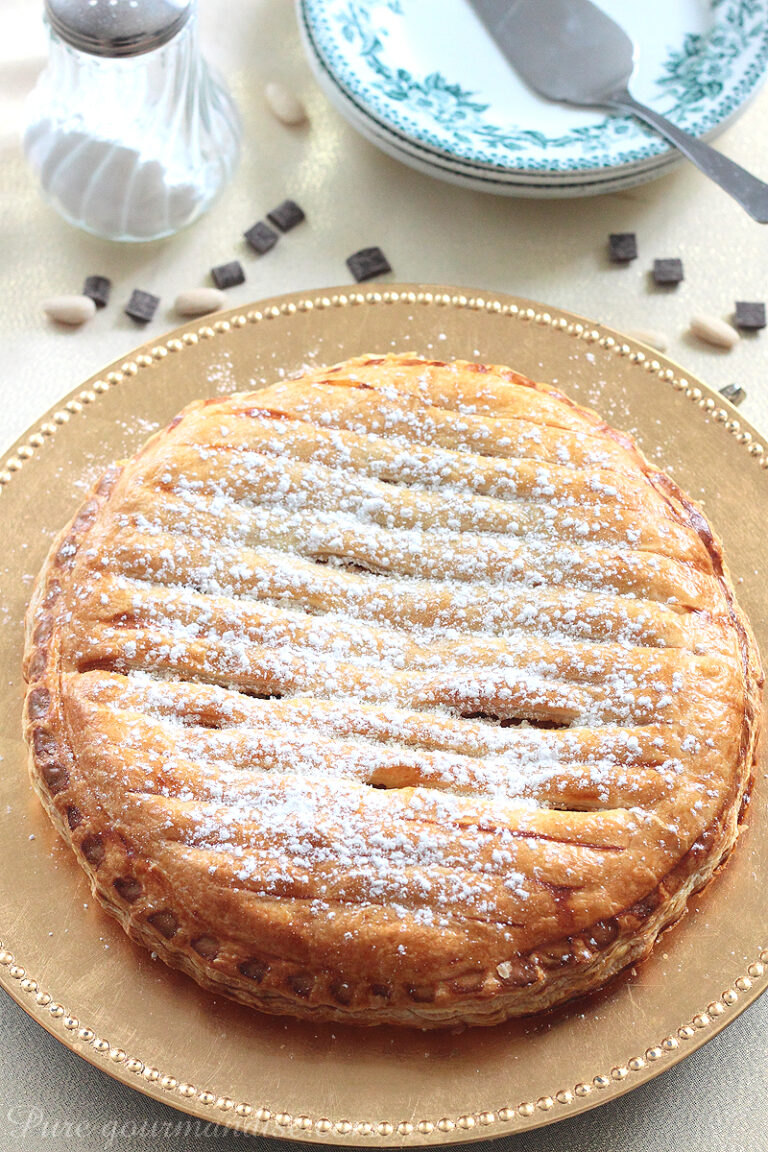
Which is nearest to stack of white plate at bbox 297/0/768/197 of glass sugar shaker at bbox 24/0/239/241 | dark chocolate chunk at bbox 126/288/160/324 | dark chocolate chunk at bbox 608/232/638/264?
dark chocolate chunk at bbox 608/232/638/264

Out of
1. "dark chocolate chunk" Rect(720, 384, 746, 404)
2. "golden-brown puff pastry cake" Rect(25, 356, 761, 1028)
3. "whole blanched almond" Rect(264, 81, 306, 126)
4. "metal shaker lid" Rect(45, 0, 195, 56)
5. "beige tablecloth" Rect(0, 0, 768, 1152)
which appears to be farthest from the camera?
"whole blanched almond" Rect(264, 81, 306, 126)

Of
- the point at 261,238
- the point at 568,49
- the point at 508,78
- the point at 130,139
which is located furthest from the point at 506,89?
the point at 130,139

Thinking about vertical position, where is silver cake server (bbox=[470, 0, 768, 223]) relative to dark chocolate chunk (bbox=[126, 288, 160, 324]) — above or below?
above

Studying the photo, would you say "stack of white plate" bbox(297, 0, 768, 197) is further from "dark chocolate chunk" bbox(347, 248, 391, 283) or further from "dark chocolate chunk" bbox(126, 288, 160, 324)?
"dark chocolate chunk" bbox(126, 288, 160, 324)

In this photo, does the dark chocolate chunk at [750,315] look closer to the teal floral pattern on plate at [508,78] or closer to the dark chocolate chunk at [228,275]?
the teal floral pattern on plate at [508,78]

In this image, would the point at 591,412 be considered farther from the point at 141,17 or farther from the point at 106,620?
the point at 141,17

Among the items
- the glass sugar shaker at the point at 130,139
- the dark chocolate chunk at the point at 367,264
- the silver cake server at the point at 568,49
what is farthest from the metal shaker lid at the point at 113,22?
the silver cake server at the point at 568,49

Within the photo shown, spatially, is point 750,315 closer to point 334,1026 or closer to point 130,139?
point 130,139
